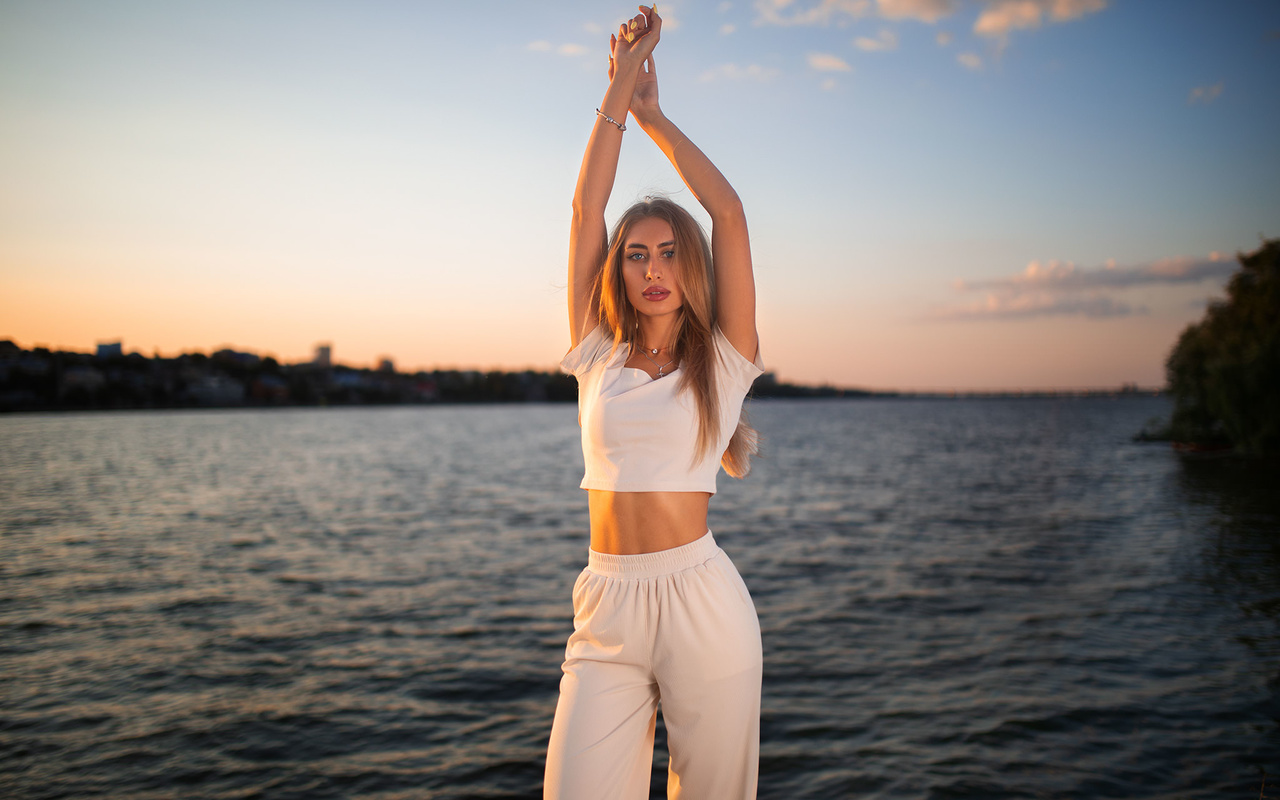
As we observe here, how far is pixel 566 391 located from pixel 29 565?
14798cm

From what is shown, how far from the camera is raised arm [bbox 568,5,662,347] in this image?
2.73 m

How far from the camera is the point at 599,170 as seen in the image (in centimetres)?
274

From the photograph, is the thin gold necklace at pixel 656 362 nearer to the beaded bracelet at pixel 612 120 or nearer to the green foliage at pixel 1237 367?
the beaded bracelet at pixel 612 120

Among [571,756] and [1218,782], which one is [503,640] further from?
[571,756]

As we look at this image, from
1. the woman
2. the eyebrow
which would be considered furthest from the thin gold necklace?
the eyebrow

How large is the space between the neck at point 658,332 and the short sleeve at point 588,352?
4.9 inches

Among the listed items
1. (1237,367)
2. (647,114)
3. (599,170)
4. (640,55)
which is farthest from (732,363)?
(1237,367)

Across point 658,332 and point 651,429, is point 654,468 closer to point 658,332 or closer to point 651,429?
point 651,429

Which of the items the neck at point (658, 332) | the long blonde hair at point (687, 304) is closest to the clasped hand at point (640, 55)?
the long blonde hair at point (687, 304)

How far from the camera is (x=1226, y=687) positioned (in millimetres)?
8219

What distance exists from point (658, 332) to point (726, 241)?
40 cm

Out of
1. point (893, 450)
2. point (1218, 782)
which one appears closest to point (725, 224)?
point (1218, 782)

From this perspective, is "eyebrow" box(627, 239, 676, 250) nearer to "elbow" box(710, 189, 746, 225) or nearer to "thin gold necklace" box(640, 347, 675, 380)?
"elbow" box(710, 189, 746, 225)

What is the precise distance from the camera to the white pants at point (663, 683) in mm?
2365
